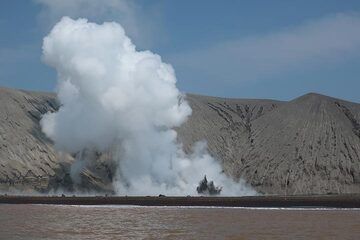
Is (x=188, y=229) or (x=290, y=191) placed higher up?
(x=290, y=191)

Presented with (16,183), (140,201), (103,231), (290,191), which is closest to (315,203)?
(140,201)

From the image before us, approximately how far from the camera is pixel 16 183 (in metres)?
198

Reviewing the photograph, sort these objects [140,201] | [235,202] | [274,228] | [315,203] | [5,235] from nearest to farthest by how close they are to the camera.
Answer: [5,235] → [274,228] → [315,203] → [235,202] → [140,201]

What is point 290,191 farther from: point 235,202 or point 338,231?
point 338,231

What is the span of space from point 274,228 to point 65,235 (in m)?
19.3

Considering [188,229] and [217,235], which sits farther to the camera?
[188,229]

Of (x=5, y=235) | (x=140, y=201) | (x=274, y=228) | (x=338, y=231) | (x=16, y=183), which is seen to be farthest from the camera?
(x=16, y=183)

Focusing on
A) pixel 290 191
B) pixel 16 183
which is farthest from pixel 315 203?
pixel 16 183

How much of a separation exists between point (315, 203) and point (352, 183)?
7462cm

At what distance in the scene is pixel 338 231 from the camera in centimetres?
5278

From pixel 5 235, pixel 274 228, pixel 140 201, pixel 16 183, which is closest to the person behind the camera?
pixel 5 235

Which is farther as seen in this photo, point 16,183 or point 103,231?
point 16,183

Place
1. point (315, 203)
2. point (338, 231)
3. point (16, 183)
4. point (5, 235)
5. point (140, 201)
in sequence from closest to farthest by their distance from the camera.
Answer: point (5, 235) < point (338, 231) < point (315, 203) < point (140, 201) < point (16, 183)

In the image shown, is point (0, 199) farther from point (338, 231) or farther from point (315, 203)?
point (338, 231)
